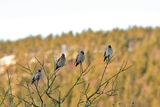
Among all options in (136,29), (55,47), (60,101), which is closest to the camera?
(60,101)

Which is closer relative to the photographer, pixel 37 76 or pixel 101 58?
pixel 37 76

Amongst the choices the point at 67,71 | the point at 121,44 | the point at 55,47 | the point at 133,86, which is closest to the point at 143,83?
the point at 133,86

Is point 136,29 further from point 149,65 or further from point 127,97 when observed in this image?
point 127,97

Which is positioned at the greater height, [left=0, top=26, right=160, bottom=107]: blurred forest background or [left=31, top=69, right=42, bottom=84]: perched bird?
[left=0, top=26, right=160, bottom=107]: blurred forest background

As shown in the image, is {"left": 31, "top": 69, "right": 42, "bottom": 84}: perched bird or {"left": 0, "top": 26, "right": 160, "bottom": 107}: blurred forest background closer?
{"left": 31, "top": 69, "right": 42, "bottom": 84}: perched bird

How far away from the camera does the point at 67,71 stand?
13600cm

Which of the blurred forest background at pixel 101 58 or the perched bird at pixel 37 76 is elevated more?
the blurred forest background at pixel 101 58

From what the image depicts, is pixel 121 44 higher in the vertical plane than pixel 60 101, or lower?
higher

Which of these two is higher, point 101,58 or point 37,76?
point 101,58

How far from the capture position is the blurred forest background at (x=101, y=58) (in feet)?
348

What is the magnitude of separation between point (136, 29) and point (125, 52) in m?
49.9

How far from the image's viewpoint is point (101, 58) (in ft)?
435

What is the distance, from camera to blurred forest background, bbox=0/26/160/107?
10594 centimetres

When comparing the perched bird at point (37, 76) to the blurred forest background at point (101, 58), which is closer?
the perched bird at point (37, 76)
